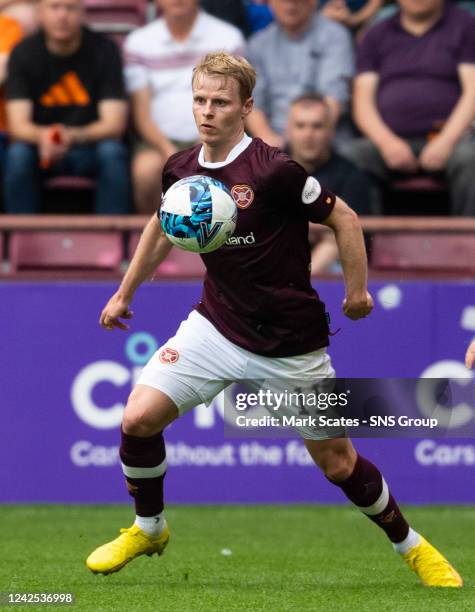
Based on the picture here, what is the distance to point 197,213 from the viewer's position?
5426 millimetres

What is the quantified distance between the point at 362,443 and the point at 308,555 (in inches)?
83.0

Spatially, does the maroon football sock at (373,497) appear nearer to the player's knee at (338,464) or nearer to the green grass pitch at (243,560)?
the player's knee at (338,464)

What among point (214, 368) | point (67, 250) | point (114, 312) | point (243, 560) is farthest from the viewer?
point (67, 250)

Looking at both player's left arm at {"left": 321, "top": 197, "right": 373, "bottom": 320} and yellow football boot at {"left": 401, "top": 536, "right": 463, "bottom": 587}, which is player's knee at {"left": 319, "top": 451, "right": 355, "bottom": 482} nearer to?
yellow football boot at {"left": 401, "top": 536, "right": 463, "bottom": 587}

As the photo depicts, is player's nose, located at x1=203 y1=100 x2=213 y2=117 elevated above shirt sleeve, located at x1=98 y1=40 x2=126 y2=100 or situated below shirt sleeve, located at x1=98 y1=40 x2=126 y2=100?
above

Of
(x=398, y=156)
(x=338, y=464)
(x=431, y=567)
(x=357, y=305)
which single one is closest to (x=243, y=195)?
(x=357, y=305)

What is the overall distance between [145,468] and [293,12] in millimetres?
5417

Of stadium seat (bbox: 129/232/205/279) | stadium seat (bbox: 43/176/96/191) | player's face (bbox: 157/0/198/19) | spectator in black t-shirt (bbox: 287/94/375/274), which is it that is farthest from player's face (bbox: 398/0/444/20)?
stadium seat (bbox: 43/176/96/191)

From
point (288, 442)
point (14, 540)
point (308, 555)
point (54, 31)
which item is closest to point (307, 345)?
point (308, 555)

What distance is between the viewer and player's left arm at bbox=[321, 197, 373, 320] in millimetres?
5633

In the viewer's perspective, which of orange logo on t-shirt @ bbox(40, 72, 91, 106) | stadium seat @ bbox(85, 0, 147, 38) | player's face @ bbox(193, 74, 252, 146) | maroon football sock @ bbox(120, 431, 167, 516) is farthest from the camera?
stadium seat @ bbox(85, 0, 147, 38)

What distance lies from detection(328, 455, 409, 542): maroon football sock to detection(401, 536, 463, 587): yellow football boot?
8 cm

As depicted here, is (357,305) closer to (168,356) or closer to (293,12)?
(168,356)

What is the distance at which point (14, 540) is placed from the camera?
7543mm
